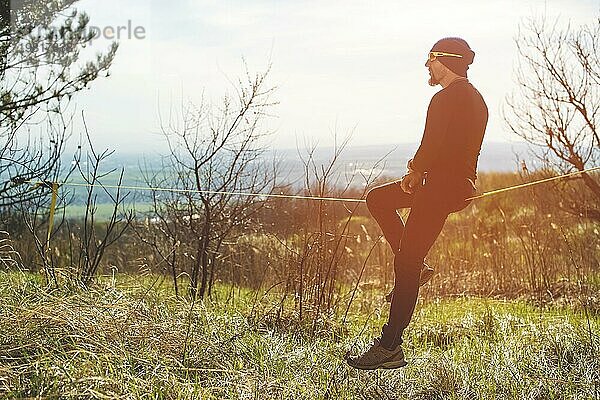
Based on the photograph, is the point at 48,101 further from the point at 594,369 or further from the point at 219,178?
the point at 594,369

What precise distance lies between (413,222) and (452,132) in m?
0.51

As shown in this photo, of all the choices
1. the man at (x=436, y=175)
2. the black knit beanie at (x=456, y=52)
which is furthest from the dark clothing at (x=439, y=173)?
the black knit beanie at (x=456, y=52)

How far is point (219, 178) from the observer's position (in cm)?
757

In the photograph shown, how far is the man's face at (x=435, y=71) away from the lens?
151 inches

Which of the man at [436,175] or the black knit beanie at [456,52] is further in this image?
the black knit beanie at [456,52]

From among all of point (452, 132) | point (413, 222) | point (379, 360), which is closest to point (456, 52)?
point (452, 132)

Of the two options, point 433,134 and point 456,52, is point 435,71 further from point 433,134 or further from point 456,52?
point 433,134

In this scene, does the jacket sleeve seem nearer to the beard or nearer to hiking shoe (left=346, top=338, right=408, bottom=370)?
the beard

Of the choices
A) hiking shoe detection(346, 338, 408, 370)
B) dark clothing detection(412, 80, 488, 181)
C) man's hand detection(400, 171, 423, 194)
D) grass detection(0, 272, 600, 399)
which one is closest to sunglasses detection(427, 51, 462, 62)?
dark clothing detection(412, 80, 488, 181)

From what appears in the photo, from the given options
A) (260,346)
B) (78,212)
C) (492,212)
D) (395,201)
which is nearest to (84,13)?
(78,212)

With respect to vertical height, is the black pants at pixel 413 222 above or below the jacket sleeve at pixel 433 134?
below

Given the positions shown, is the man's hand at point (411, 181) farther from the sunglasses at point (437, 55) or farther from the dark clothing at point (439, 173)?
the sunglasses at point (437, 55)

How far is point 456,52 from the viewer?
3.83 meters

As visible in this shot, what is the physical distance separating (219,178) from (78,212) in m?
1.55
